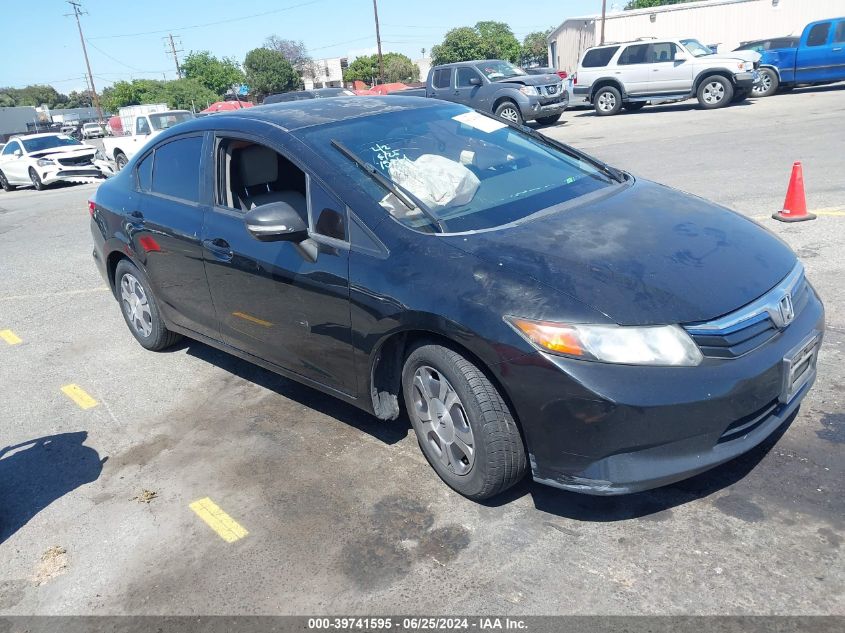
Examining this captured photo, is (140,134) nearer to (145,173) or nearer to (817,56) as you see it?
(145,173)

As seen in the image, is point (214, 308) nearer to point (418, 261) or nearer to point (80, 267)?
point (418, 261)

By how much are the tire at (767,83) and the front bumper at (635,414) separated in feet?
70.0

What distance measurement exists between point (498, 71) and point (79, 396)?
17.3m

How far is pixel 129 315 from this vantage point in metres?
5.87

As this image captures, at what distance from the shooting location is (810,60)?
2083cm

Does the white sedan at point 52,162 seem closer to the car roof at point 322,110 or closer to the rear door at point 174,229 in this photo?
the rear door at point 174,229

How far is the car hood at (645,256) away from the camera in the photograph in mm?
2926

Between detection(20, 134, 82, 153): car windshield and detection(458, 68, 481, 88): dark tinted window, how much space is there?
10.7m

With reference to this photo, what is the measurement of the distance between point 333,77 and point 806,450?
100 m

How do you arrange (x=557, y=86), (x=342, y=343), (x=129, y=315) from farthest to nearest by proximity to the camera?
(x=557, y=86)
(x=129, y=315)
(x=342, y=343)

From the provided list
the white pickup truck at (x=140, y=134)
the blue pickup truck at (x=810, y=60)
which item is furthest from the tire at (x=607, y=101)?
the white pickup truck at (x=140, y=134)

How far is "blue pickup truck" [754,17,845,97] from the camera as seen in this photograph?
20.5 meters

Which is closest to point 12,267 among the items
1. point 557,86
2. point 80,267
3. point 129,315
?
point 80,267

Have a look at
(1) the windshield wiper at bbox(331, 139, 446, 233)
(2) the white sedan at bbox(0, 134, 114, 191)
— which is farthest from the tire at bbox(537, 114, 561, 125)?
(1) the windshield wiper at bbox(331, 139, 446, 233)
